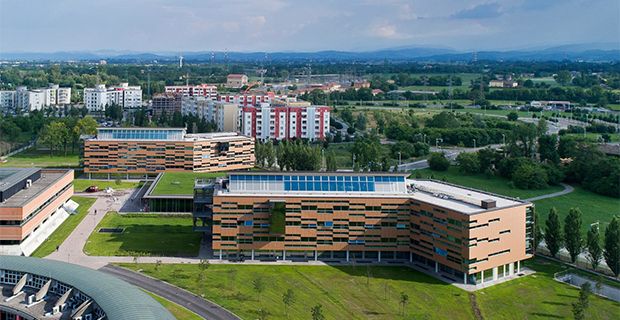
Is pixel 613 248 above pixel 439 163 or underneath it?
underneath

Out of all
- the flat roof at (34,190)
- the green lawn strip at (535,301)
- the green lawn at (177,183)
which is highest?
the flat roof at (34,190)

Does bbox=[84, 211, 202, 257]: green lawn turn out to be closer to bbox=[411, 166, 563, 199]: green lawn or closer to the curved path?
bbox=[411, 166, 563, 199]: green lawn

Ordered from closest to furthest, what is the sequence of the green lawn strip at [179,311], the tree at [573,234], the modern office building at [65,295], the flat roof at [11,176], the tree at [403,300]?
1. the modern office building at [65,295]
2. the green lawn strip at [179,311]
3. the tree at [403,300]
4. the tree at [573,234]
5. the flat roof at [11,176]

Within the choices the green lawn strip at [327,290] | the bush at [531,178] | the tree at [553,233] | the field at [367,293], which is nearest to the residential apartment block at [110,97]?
the bush at [531,178]

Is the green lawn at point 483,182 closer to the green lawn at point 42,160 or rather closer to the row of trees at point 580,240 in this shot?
the row of trees at point 580,240

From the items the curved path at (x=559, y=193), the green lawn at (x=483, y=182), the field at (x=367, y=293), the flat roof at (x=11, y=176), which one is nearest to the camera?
the field at (x=367, y=293)

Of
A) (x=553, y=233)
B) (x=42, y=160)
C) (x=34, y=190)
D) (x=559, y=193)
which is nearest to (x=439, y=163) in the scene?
(x=559, y=193)

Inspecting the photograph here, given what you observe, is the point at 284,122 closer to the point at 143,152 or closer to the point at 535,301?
the point at 143,152

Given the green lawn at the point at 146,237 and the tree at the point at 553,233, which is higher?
the tree at the point at 553,233
